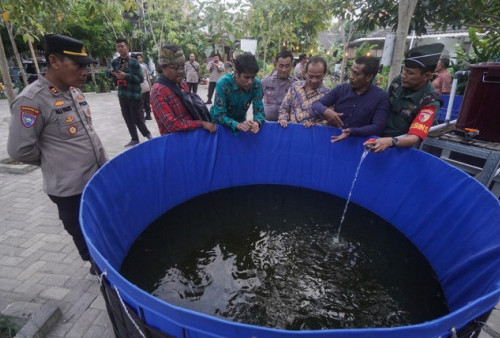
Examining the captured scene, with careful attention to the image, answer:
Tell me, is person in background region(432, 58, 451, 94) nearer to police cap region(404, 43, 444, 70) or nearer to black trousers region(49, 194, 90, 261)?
police cap region(404, 43, 444, 70)

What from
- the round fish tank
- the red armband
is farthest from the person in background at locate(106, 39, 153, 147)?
the red armband

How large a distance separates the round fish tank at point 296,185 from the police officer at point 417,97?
0.39 metres

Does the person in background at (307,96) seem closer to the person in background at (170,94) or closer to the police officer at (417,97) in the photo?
the police officer at (417,97)

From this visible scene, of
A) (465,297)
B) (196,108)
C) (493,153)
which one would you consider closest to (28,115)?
(196,108)

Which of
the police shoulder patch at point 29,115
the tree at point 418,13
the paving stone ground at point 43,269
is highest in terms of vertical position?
the tree at point 418,13

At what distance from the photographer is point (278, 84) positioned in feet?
14.5

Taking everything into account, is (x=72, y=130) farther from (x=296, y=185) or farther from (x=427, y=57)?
(x=427, y=57)

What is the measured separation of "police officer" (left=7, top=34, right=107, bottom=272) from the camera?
→ 1891 mm

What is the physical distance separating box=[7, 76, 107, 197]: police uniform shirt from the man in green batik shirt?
5.15ft

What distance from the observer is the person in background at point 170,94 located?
2.98m

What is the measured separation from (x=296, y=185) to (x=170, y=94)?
2.34 metres

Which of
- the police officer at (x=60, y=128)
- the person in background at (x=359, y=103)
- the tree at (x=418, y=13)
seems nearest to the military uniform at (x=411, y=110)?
the person in background at (x=359, y=103)

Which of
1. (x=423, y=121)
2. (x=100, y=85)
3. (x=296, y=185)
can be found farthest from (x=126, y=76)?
(x=100, y=85)

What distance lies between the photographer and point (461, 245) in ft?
8.18
